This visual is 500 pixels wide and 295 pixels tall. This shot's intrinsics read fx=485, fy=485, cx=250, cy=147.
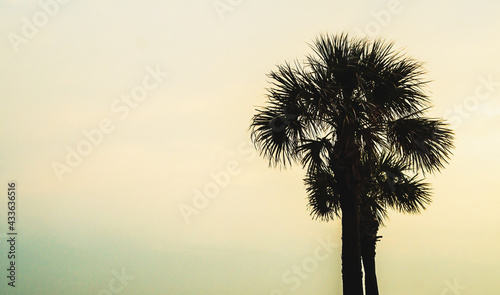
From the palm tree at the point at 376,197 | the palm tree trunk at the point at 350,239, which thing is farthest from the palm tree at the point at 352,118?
the palm tree at the point at 376,197

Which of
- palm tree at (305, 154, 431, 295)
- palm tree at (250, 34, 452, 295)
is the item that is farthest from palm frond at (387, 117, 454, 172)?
palm tree at (305, 154, 431, 295)

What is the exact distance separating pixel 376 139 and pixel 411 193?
6129 mm

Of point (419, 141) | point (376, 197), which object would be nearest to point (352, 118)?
point (419, 141)

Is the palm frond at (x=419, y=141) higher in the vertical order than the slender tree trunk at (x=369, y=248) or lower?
higher

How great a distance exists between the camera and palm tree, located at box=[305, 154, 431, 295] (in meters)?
18.3

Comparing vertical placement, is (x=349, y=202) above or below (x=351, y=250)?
above

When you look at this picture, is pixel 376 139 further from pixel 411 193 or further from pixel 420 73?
pixel 411 193

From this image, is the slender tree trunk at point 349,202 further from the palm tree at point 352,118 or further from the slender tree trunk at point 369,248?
the slender tree trunk at point 369,248

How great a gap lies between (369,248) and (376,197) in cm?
197

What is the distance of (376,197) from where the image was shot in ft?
61.7

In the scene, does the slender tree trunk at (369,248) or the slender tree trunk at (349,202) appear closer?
the slender tree trunk at (349,202)

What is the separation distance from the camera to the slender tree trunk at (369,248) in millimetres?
18281

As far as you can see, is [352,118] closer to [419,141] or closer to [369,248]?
[419,141]

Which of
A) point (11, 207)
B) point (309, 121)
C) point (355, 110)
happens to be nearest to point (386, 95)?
point (355, 110)
